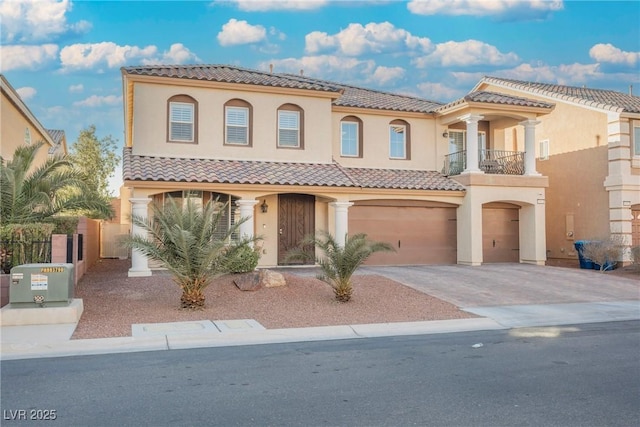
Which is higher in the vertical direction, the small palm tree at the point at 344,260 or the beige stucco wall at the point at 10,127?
the beige stucco wall at the point at 10,127

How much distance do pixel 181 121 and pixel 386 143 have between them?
810cm

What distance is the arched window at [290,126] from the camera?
68.1ft

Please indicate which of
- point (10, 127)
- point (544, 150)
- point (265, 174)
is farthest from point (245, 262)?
point (544, 150)

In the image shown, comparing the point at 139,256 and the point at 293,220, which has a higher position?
the point at 293,220

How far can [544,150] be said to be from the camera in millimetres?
27891

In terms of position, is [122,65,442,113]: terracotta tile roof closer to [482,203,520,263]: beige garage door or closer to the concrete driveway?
[482,203,520,263]: beige garage door

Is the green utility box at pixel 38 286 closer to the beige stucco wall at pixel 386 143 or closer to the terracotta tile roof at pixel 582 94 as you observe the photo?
the beige stucco wall at pixel 386 143

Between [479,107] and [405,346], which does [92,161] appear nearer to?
[479,107]

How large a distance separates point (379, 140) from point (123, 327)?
14.6 m

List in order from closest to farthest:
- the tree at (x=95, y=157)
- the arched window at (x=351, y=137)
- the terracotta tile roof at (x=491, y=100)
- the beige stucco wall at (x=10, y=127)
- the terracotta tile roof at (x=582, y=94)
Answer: the beige stucco wall at (x=10, y=127), the terracotta tile roof at (x=491, y=100), the arched window at (x=351, y=137), the terracotta tile roof at (x=582, y=94), the tree at (x=95, y=157)

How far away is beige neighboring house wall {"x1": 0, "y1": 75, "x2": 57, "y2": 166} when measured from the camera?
2112 centimetres

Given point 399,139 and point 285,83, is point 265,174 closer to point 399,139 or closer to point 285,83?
point 285,83

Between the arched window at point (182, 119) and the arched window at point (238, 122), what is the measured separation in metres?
1.06

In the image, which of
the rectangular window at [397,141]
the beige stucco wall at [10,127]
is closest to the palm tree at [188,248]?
the beige stucco wall at [10,127]
